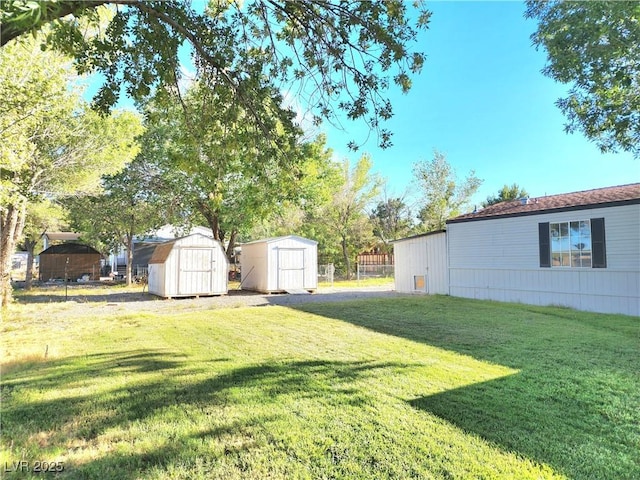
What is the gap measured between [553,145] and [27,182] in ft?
56.8

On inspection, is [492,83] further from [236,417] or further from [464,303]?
[236,417]

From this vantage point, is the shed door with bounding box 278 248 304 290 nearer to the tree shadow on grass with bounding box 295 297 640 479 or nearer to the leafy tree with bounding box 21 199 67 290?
the tree shadow on grass with bounding box 295 297 640 479

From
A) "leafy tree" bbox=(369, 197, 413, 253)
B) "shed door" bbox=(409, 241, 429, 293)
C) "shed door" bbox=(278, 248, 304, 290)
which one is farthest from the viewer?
"leafy tree" bbox=(369, 197, 413, 253)

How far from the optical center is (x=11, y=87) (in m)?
7.07

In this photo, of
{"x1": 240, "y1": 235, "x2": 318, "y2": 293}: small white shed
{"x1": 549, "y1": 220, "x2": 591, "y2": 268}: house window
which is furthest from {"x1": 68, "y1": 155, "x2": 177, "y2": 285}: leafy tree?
{"x1": 549, "y1": 220, "x2": 591, "y2": 268}: house window

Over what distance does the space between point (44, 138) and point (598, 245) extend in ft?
50.5

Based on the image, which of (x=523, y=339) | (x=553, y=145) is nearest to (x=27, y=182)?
(x=523, y=339)

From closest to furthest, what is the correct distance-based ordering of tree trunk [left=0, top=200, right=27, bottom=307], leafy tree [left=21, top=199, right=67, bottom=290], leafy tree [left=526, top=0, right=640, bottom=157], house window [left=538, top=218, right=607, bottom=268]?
leafy tree [left=526, top=0, right=640, bottom=157]
house window [left=538, top=218, right=607, bottom=268]
tree trunk [left=0, top=200, right=27, bottom=307]
leafy tree [left=21, top=199, right=67, bottom=290]

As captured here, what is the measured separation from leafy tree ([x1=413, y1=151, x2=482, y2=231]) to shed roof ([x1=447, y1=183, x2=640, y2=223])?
1261cm

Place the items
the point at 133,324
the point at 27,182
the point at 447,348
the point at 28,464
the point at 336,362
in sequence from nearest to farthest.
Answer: the point at 28,464 < the point at 336,362 < the point at 447,348 < the point at 133,324 < the point at 27,182

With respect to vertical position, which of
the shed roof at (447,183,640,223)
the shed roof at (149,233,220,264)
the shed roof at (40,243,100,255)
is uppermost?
the shed roof at (447,183,640,223)

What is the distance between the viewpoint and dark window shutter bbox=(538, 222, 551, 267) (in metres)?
11.2

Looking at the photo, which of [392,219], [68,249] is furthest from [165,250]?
[392,219]

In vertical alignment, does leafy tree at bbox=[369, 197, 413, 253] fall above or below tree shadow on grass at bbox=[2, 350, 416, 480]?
above
